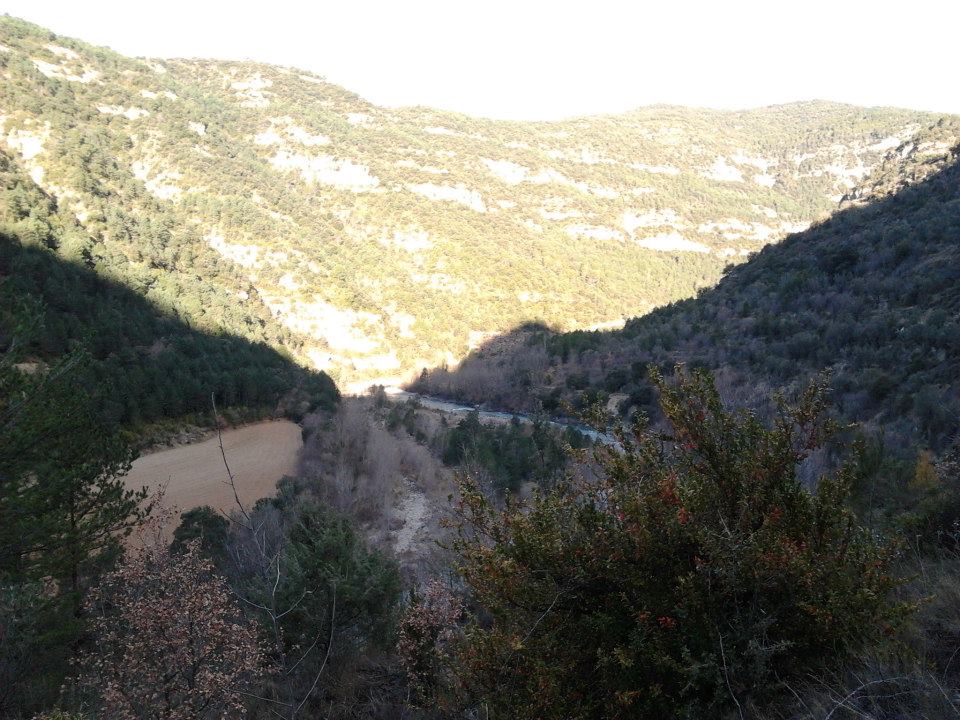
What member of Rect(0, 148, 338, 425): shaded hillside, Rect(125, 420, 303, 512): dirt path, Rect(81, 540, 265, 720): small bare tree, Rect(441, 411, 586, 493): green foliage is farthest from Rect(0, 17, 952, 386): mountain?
Rect(81, 540, 265, 720): small bare tree

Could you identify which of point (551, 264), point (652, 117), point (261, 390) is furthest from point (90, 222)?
point (652, 117)

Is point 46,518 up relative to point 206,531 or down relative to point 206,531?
up

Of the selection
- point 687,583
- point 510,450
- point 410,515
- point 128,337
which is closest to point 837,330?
point 510,450

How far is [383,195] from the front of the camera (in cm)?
8338

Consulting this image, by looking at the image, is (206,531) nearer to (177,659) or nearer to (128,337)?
(177,659)

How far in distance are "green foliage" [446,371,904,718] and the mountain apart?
110ft

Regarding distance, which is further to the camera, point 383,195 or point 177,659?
point 383,195

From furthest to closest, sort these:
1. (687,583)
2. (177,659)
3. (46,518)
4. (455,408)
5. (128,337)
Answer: (455,408), (128,337), (46,518), (177,659), (687,583)

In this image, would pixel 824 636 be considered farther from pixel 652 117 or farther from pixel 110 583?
pixel 652 117

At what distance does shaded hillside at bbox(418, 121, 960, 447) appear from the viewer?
68.8ft

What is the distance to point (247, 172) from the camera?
6488 cm

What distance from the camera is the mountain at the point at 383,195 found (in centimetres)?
4297

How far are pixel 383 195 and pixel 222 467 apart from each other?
65515 mm

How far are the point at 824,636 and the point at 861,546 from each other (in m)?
0.56
